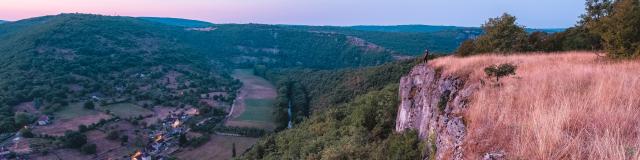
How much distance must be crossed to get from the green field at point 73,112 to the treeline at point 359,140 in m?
54.2

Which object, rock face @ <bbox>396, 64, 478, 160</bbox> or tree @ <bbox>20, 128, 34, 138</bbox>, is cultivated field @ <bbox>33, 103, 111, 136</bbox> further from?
rock face @ <bbox>396, 64, 478, 160</bbox>

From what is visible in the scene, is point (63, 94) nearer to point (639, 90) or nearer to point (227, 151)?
point (227, 151)

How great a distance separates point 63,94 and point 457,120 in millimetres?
102821

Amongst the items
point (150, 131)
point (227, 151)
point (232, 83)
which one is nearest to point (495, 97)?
point (227, 151)

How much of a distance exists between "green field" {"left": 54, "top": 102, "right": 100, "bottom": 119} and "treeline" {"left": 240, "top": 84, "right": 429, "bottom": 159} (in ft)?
178

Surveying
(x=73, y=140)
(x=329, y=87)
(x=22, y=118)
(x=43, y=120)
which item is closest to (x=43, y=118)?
(x=43, y=120)

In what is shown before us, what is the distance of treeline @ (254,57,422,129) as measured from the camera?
234 ft

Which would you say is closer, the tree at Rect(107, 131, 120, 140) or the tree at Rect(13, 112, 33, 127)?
the tree at Rect(107, 131, 120, 140)

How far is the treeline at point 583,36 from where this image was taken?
1609 cm

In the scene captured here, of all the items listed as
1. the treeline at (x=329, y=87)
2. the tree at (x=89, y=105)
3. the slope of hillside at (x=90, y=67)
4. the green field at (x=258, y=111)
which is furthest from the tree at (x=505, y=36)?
the tree at (x=89, y=105)

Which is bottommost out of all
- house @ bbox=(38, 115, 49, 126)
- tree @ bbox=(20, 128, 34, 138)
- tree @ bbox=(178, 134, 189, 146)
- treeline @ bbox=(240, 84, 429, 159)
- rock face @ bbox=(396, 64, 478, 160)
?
tree @ bbox=(178, 134, 189, 146)

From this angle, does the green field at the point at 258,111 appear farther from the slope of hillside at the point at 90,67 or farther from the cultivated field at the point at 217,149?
the cultivated field at the point at 217,149

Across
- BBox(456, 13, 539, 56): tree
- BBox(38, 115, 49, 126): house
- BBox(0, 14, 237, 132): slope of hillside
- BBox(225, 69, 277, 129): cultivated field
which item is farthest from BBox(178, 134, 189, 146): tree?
BBox(456, 13, 539, 56): tree

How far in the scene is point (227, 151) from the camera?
214 ft
